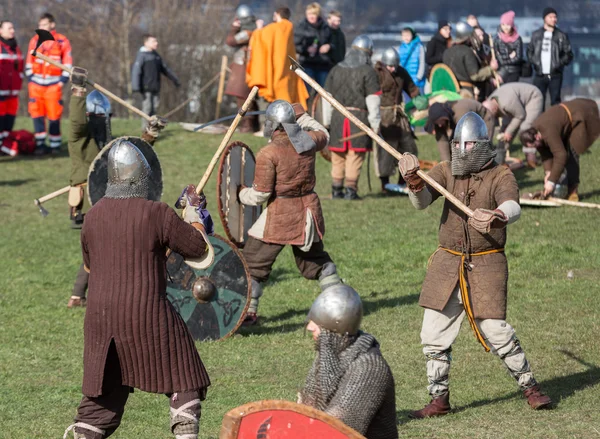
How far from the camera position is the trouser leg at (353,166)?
1297cm

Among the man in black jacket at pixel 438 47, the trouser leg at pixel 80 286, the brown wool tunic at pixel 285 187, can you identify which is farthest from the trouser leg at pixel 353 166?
the brown wool tunic at pixel 285 187

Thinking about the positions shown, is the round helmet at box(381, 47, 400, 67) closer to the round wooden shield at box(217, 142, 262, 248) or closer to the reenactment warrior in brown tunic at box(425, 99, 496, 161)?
the reenactment warrior in brown tunic at box(425, 99, 496, 161)

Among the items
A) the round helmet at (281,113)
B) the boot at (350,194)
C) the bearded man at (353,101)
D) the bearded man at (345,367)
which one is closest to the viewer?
the bearded man at (345,367)

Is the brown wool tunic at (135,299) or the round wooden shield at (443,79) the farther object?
the round wooden shield at (443,79)

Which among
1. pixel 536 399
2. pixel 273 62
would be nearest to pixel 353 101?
pixel 273 62

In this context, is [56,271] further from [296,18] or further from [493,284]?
[296,18]

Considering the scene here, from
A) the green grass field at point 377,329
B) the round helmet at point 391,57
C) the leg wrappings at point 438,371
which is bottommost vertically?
the green grass field at point 377,329

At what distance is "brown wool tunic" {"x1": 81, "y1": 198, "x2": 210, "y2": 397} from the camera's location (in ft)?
16.7

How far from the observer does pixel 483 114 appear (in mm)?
12430

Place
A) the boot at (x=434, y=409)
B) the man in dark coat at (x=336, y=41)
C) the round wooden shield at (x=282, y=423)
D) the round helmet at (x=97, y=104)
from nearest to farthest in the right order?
the round wooden shield at (x=282, y=423), the boot at (x=434, y=409), the round helmet at (x=97, y=104), the man in dark coat at (x=336, y=41)

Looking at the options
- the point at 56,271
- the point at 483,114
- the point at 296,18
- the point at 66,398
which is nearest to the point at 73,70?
the point at 56,271

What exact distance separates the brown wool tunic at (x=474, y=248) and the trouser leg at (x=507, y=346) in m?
0.06

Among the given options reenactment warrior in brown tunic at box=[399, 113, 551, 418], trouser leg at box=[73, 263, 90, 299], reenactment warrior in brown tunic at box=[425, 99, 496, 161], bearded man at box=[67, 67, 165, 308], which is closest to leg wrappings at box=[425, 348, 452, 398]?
reenactment warrior in brown tunic at box=[399, 113, 551, 418]

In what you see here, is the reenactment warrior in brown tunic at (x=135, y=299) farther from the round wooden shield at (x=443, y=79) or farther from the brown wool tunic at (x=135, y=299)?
the round wooden shield at (x=443, y=79)
